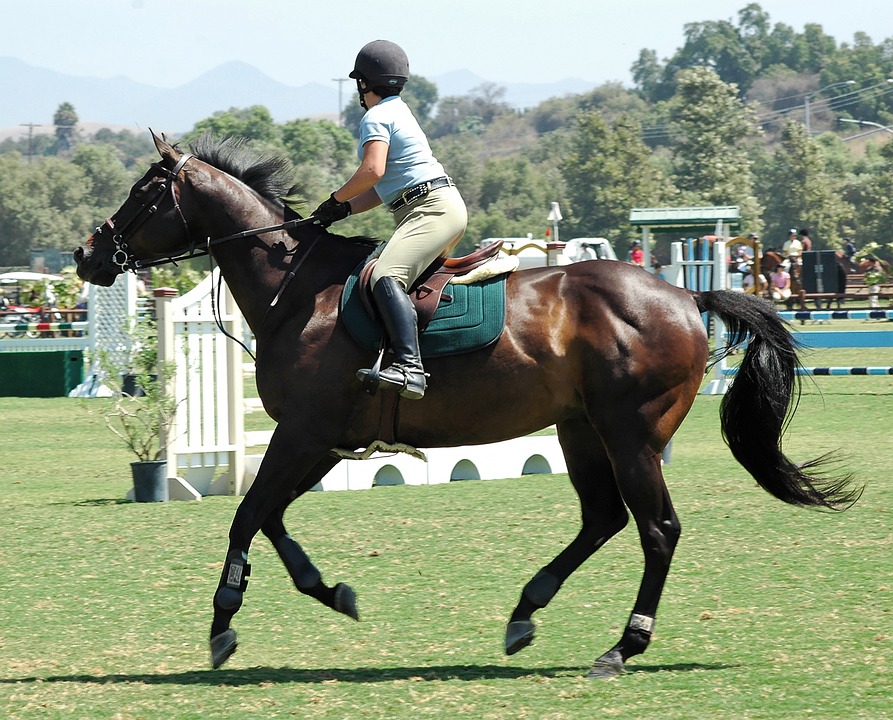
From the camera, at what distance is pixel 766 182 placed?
103 metres

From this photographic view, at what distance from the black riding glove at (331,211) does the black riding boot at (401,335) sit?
18.5 inches

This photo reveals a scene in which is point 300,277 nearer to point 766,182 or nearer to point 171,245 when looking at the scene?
point 171,245

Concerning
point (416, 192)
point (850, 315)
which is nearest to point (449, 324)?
point (416, 192)

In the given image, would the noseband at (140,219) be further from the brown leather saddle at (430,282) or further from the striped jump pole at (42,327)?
the striped jump pole at (42,327)

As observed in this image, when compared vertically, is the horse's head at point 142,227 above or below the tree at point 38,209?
below

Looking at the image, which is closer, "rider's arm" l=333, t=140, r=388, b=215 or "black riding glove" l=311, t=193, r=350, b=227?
"rider's arm" l=333, t=140, r=388, b=215

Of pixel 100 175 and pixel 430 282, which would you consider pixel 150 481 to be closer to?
pixel 430 282

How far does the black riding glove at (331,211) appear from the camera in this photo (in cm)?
590

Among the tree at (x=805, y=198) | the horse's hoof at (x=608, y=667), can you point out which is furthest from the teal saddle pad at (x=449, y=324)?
the tree at (x=805, y=198)

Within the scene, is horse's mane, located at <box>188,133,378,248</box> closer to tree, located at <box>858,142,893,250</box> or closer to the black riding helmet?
the black riding helmet

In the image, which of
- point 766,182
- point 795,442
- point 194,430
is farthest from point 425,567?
point 766,182

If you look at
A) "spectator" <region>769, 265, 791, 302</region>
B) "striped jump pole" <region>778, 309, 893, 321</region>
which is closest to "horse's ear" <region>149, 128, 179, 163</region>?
"striped jump pole" <region>778, 309, 893, 321</region>

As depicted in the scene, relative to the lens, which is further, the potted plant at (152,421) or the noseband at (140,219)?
the potted plant at (152,421)

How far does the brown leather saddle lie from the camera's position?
18.9ft
